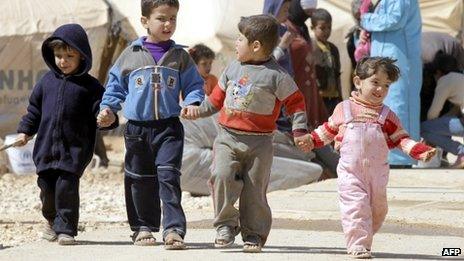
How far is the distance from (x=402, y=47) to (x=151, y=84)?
577 cm

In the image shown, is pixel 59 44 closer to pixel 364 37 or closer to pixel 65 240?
pixel 65 240

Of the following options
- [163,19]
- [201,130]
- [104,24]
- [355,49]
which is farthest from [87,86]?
[104,24]

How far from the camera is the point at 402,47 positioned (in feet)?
44.7

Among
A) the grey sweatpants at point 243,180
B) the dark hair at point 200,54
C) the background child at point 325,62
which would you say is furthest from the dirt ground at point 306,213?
the background child at point 325,62

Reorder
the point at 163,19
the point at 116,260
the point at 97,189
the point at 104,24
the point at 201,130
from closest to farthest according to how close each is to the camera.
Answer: the point at 116,260, the point at 163,19, the point at 201,130, the point at 97,189, the point at 104,24

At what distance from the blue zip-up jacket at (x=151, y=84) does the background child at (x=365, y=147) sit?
856 millimetres

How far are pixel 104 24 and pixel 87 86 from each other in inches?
396

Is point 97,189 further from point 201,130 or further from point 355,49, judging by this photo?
point 355,49

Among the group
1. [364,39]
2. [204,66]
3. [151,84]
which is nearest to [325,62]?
[364,39]


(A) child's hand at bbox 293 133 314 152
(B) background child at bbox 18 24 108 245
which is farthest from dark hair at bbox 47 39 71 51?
(A) child's hand at bbox 293 133 314 152

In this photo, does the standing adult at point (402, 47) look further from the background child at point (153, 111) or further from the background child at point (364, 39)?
the background child at point (153, 111)

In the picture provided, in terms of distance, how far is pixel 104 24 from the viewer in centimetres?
1862

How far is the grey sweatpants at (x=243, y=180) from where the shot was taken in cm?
808

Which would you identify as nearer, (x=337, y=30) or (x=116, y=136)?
(x=337, y=30)
